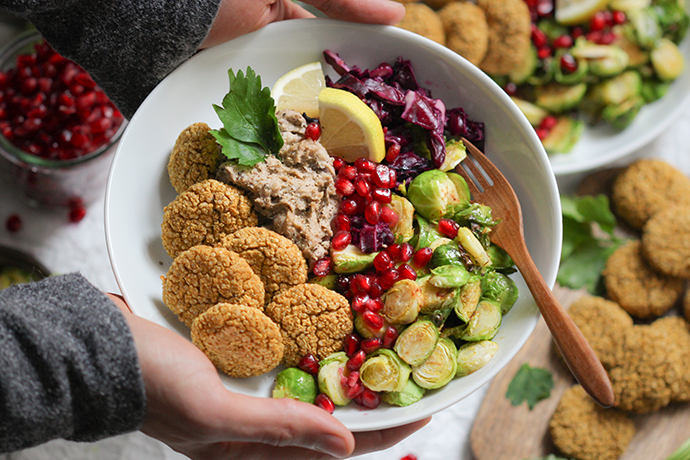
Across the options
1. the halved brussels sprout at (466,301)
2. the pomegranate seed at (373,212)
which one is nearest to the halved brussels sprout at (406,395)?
the halved brussels sprout at (466,301)

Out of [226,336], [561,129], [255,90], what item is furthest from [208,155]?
[561,129]

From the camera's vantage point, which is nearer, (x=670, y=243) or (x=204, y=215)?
(x=204, y=215)

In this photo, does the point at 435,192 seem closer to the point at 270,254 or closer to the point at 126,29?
the point at 270,254

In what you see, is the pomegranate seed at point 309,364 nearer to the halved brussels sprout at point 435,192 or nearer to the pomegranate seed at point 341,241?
the pomegranate seed at point 341,241

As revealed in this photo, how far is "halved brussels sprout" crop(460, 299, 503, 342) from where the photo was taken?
302 cm

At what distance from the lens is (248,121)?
10.1 feet

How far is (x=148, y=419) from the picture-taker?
8.45 ft

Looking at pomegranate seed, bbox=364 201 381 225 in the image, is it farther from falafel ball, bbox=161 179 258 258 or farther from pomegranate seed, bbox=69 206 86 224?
pomegranate seed, bbox=69 206 86 224

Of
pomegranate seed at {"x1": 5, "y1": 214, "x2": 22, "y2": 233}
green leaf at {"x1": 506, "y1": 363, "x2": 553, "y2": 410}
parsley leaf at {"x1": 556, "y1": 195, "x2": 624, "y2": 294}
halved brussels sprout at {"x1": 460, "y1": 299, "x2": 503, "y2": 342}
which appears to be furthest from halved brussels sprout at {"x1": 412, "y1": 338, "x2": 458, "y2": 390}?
pomegranate seed at {"x1": 5, "y1": 214, "x2": 22, "y2": 233}

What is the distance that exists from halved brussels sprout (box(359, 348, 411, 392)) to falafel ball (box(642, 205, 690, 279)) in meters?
2.51

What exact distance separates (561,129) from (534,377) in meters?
2.15

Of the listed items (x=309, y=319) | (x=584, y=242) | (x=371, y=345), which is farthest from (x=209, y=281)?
(x=584, y=242)

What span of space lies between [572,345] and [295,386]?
4.80ft

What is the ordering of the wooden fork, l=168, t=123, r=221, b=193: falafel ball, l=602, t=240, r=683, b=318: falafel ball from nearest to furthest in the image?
the wooden fork < l=168, t=123, r=221, b=193: falafel ball < l=602, t=240, r=683, b=318: falafel ball
